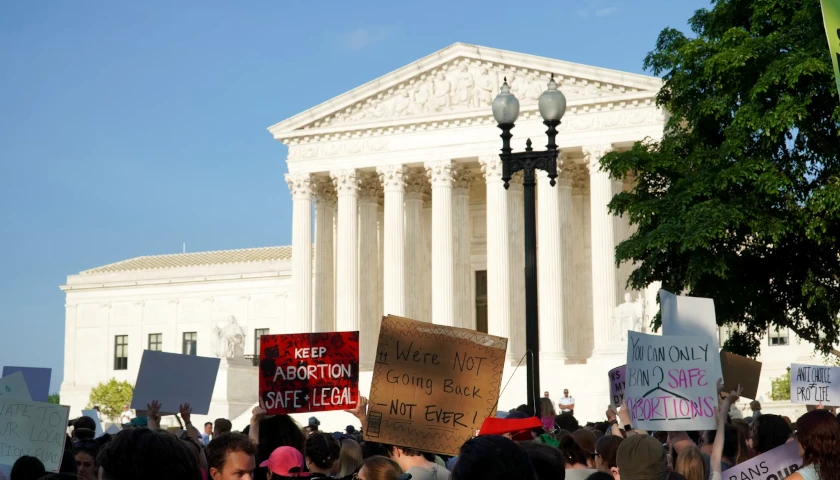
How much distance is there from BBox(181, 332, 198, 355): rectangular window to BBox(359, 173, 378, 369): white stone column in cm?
2356

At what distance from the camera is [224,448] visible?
6277 mm

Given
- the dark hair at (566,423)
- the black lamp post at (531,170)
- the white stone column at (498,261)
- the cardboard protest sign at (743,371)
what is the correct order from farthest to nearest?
the white stone column at (498,261), the black lamp post at (531,170), the cardboard protest sign at (743,371), the dark hair at (566,423)

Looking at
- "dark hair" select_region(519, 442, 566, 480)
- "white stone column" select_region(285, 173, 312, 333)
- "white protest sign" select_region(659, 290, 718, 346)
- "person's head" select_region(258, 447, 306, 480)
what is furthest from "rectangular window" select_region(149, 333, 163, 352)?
"dark hair" select_region(519, 442, 566, 480)

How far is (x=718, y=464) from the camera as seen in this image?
27.3ft

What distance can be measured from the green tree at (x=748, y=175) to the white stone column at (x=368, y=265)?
96.8 feet

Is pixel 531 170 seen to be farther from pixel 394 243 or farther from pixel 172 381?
pixel 394 243

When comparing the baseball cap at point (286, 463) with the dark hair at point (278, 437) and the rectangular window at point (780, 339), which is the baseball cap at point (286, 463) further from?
the rectangular window at point (780, 339)

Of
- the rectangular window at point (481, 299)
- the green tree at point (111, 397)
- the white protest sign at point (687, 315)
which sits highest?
the rectangular window at point (481, 299)

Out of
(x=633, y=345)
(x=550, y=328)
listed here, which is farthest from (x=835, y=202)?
(x=550, y=328)

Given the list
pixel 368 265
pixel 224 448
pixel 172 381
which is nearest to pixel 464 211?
pixel 368 265

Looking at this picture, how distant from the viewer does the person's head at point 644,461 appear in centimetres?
721

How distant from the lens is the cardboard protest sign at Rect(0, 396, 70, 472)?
29.6ft

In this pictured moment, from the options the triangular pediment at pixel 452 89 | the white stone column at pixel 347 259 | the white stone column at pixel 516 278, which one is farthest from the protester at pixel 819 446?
the white stone column at pixel 347 259

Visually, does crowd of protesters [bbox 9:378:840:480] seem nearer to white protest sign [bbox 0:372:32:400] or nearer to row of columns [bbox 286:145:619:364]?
white protest sign [bbox 0:372:32:400]
